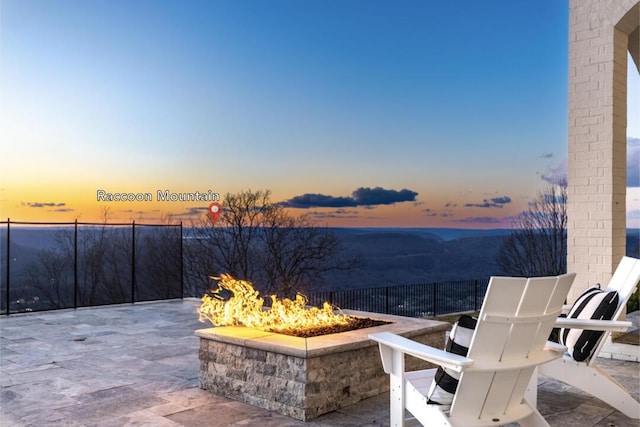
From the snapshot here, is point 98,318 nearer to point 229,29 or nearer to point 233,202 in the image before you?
point 229,29

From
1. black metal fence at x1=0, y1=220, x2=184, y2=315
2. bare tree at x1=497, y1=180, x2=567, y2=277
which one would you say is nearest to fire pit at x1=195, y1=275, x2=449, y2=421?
black metal fence at x1=0, y1=220, x2=184, y2=315

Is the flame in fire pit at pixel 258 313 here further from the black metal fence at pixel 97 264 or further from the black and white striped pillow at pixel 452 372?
the black metal fence at pixel 97 264

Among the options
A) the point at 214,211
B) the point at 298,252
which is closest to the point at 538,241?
the point at 298,252

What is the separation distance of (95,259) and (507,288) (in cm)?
1590

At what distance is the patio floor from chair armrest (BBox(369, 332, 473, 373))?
859mm

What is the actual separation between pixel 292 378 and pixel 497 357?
154 centimetres

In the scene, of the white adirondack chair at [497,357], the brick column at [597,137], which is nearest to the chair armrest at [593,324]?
the white adirondack chair at [497,357]

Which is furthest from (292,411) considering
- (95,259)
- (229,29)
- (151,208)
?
(95,259)

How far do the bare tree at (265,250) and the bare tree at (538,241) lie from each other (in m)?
5.68

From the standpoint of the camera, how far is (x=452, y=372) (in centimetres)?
248

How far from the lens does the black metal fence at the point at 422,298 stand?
12336mm

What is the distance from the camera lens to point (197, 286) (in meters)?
21.9

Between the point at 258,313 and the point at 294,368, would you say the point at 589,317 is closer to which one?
the point at 294,368

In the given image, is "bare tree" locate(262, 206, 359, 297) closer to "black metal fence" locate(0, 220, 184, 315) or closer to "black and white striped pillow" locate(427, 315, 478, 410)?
"black metal fence" locate(0, 220, 184, 315)
